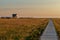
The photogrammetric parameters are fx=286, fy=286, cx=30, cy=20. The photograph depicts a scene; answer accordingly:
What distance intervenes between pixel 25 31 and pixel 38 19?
36cm

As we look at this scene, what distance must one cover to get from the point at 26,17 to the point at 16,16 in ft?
0.65

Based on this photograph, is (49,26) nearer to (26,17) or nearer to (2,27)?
(26,17)

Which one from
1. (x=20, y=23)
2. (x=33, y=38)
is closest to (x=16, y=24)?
(x=20, y=23)

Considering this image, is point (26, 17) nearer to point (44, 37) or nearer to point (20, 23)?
point (20, 23)

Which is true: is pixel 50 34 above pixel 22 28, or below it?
below

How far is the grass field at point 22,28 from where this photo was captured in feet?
17.7

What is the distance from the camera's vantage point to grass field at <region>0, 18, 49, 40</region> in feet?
17.7

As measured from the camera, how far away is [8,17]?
5551 millimetres

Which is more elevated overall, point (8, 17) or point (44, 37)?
point (8, 17)

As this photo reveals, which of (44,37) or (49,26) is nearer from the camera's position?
(44,37)

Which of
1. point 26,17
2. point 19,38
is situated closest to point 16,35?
point 19,38

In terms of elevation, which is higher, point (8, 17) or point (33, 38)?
point (8, 17)

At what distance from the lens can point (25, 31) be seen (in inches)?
215

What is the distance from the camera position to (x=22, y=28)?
5.48 m
